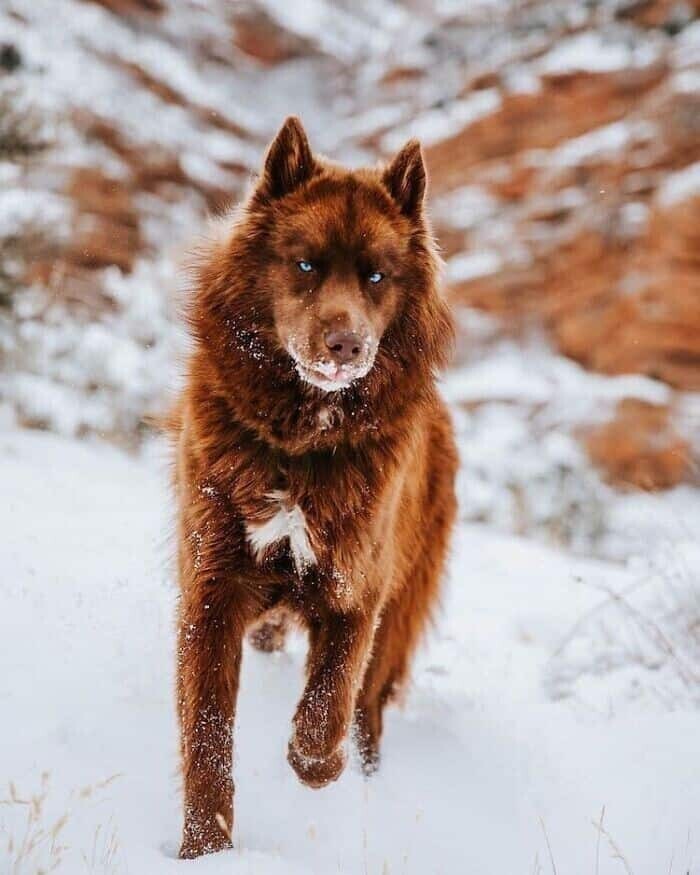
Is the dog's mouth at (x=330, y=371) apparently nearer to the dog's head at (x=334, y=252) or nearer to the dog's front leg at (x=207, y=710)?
the dog's head at (x=334, y=252)

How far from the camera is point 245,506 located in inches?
116

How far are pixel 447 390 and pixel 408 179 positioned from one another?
10757mm

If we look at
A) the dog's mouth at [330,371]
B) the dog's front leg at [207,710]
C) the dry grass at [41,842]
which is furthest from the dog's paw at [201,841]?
the dog's mouth at [330,371]

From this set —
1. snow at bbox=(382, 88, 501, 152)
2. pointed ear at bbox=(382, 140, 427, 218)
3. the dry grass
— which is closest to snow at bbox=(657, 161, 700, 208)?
snow at bbox=(382, 88, 501, 152)

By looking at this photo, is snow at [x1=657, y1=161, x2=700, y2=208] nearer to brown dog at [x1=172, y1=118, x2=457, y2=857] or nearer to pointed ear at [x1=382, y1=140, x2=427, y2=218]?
pointed ear at [x1=382, y1=140, x2=427, y2=218]

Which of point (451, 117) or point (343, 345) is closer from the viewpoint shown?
point (343, 345)

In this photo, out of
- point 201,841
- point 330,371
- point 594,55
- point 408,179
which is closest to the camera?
point 201,841

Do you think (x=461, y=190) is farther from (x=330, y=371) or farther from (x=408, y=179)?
(x=330, y=371)

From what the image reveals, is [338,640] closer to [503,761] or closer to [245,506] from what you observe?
[245,506]

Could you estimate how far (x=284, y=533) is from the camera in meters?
3.00

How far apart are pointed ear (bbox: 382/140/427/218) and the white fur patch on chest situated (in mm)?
1306

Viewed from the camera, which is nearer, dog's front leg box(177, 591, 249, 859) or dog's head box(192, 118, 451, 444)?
dog's front leg box(177, 591, 249, 859)

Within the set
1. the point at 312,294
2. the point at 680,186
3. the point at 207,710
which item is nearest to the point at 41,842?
the point at 207,710

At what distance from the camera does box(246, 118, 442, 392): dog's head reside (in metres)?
2.89
